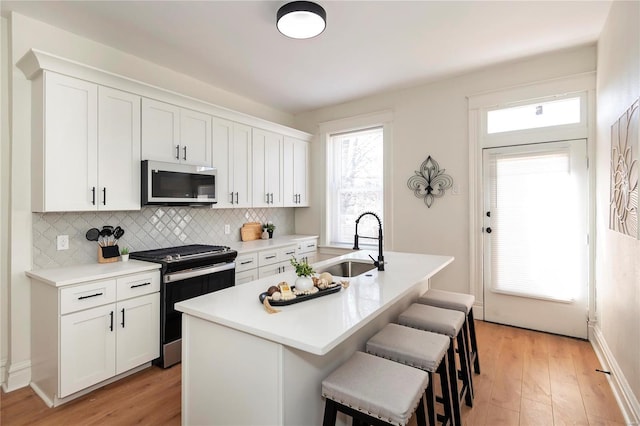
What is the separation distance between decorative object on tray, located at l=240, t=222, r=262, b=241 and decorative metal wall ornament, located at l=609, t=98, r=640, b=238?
12.1 ft

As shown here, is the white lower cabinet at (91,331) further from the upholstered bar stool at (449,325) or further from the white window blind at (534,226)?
the white window blind at (534,226)

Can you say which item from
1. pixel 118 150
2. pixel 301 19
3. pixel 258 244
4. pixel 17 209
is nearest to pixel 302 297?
pixel 301 19

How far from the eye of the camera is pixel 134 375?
254 cm

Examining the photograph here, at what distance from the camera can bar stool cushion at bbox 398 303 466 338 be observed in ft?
6.57

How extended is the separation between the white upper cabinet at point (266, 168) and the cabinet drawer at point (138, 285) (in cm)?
164

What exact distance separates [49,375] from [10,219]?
3.85ft

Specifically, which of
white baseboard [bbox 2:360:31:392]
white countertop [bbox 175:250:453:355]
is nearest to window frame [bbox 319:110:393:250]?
white countertop [bbox 175:250:453:355]

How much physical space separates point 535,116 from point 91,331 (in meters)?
4.43

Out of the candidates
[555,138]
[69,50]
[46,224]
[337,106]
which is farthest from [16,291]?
[555,138]

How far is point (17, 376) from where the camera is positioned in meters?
2.38

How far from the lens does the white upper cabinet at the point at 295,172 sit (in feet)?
14.8

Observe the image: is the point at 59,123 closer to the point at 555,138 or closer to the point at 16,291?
the point at 16,291

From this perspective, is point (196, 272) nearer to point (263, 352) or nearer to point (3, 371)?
point (3, 371)

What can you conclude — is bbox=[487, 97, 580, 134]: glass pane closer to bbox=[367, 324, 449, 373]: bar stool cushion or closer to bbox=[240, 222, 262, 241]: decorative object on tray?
bbox=[367, 324, 449, 373]: bar stool cushion
